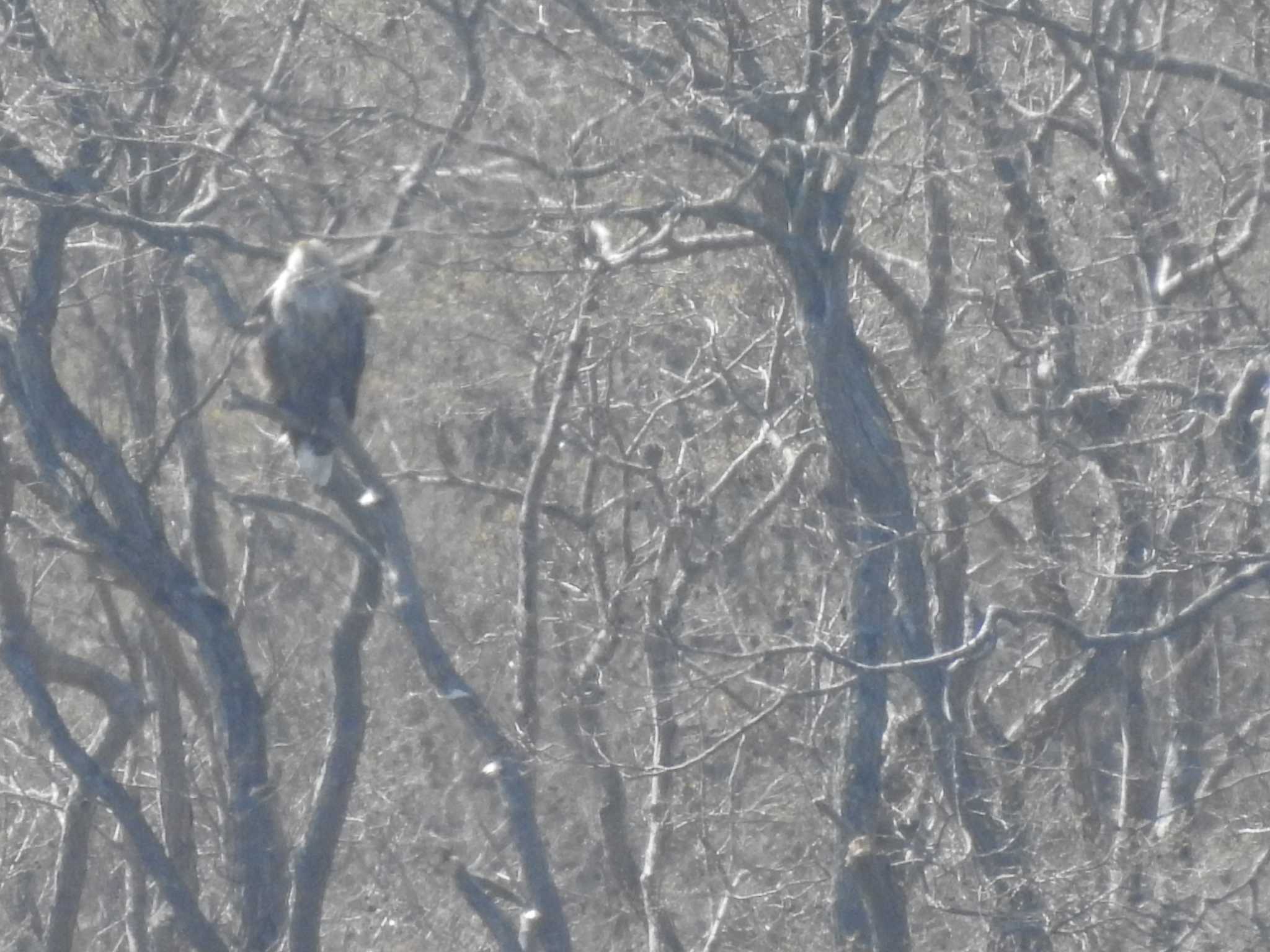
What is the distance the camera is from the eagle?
675cm

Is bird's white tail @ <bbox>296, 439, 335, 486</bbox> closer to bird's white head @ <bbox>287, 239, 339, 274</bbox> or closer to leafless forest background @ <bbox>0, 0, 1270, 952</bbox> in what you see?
leafless forest background @ <bbox>0, 0, 1270, 952</bbox>

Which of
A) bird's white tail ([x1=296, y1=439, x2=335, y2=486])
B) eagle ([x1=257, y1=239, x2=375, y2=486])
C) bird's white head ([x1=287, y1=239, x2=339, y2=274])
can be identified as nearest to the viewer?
bird's white tail ([x1=296, y1=439, x2=335, y2=486])

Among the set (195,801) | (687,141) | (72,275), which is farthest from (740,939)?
(72,275)

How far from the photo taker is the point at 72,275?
A: 9492mm

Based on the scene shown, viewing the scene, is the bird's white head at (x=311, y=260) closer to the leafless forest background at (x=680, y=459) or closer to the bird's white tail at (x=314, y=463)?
the leafless forest background at (x=680, y=459)

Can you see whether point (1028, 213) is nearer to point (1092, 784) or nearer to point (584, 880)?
point (1092, 784)

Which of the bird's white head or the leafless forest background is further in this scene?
the bird's white head

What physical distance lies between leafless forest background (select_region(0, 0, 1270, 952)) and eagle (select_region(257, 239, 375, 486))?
15 cm

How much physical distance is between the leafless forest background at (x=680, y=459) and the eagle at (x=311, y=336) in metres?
0.15

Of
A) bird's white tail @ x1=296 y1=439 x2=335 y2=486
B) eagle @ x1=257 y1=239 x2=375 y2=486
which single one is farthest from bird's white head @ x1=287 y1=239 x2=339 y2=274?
bird's white tail @ x1=296 y1=439 x2=335 y2=486

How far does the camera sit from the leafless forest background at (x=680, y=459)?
604 centimetres

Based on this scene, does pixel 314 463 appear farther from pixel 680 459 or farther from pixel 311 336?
pixel 680 459

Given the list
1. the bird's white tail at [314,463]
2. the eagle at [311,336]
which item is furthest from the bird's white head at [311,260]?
the bird's white tail at [314,463]

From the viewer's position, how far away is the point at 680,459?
823cm
